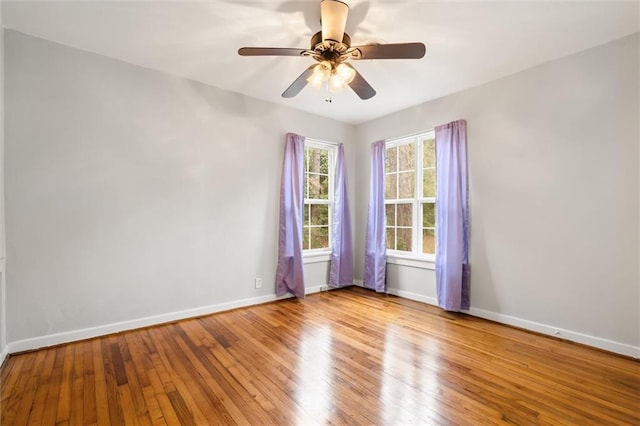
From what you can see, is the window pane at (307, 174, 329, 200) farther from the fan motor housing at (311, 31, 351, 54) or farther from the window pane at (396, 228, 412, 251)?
the fan motor housing at (311, 31, 351, 54)

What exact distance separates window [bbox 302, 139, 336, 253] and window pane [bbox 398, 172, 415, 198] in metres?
1.08

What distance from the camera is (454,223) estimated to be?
3436 mm

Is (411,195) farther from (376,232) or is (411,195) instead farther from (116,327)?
(116,327)

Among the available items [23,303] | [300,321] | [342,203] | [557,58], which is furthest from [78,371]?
[557,58]

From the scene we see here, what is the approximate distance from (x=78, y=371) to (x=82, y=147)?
190 cm

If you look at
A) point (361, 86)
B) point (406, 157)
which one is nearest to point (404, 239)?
point (406, 157)

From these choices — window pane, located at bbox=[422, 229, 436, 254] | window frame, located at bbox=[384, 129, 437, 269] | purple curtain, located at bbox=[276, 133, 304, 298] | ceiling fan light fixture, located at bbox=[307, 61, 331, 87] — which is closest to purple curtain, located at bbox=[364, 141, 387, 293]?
window frame, located at bbox=[384, 129, 437, 269]

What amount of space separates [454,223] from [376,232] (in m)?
1.21

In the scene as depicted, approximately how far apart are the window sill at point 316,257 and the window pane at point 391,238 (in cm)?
92

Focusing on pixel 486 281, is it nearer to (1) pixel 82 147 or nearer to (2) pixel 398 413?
(2) pixel 398 413

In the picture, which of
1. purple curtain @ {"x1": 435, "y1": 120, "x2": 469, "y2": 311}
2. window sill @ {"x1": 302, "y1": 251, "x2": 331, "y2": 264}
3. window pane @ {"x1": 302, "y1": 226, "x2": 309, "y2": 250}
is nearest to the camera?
purple curtain @ {"x1": 435, "y1": 120, "x2": 469, "y2": 311}

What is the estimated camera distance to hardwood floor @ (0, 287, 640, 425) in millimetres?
1708

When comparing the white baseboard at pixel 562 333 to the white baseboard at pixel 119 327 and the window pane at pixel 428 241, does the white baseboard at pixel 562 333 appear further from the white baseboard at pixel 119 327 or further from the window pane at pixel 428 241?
the white baseboard at pixel 119 327

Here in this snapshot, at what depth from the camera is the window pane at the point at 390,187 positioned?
14.3ft
